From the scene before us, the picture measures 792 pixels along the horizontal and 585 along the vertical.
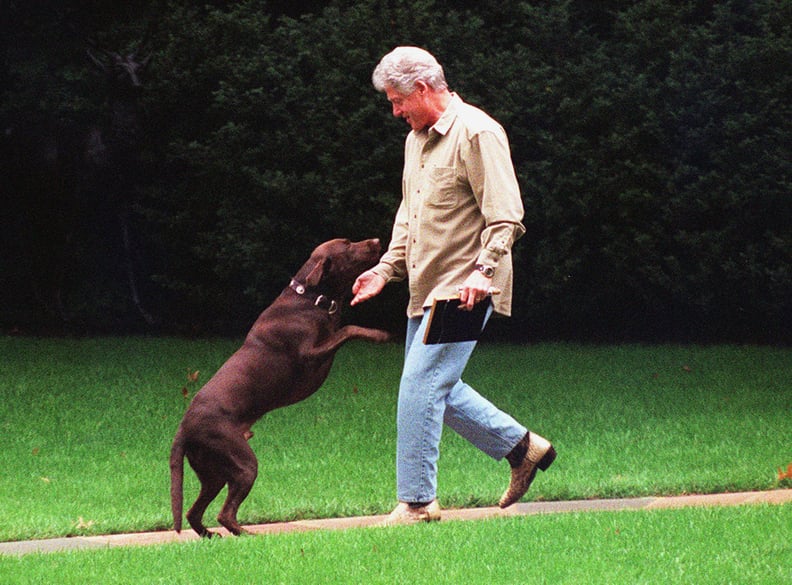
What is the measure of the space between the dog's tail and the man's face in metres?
1.82

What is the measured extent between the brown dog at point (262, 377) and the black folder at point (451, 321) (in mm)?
735

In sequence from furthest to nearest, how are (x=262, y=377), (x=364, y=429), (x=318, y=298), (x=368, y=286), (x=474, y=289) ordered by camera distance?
(x=364, y=429) → (x=318, y=298) → (x=262, y=377) → (x=368, y=286) → (x=474, y=289)

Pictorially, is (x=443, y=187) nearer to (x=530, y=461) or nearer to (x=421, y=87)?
(x=421, y=87)

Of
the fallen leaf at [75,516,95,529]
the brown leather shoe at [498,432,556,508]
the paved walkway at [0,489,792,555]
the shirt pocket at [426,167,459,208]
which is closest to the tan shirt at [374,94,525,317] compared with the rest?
the shirt pocket at [426,167,459,208]

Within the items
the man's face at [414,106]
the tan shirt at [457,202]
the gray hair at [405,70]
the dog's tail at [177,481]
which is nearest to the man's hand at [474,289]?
the tan shirt at [457,202]

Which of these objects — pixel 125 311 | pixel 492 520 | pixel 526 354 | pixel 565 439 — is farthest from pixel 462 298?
pixel 125 311

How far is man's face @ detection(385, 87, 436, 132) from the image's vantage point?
599 centimetres

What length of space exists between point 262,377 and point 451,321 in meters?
1.09

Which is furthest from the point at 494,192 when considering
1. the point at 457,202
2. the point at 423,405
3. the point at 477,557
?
the point at 477,557

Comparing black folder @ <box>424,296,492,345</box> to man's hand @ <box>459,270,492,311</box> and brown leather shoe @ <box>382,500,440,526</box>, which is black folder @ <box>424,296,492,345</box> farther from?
brown leather shoe @ <box>382,500,440,526</box>

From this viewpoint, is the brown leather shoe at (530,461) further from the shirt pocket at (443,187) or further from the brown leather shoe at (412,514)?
the shirt pocket at (443,187)

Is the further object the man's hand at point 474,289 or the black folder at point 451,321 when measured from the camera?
the black folder at point 451,321

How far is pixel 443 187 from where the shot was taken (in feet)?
19.8

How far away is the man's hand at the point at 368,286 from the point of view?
632cm
